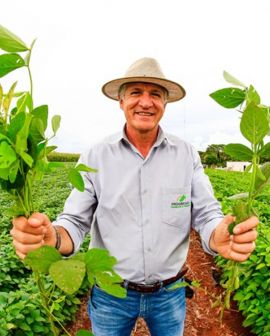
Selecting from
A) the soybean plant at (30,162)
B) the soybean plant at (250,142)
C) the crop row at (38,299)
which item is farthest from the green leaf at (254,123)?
the crop row at (38,299)

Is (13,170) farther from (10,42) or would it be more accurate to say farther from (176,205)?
(176,205)

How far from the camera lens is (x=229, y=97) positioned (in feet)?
2.39

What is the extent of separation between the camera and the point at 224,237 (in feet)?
3.73

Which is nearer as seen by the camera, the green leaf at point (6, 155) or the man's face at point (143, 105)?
the green leaf at point (6, 155)

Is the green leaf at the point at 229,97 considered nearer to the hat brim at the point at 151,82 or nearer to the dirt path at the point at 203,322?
the hat brim at the point at 151,82

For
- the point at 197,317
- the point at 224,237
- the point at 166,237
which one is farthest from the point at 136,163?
the point at 197,317

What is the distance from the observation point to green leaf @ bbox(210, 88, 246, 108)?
718 millimetres

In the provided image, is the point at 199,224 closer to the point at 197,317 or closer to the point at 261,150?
the point at 261,150

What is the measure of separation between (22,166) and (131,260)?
4.57 ft

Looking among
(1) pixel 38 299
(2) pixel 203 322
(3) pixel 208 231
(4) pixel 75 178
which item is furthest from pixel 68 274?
(2) pixel 203 322

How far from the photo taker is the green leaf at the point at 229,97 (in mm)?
718

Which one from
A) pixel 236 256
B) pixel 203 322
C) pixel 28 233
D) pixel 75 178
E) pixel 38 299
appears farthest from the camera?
pixel 203 322

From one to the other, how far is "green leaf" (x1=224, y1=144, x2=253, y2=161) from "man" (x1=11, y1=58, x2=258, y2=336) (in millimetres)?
1110

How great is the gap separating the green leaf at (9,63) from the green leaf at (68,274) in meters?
0.34
